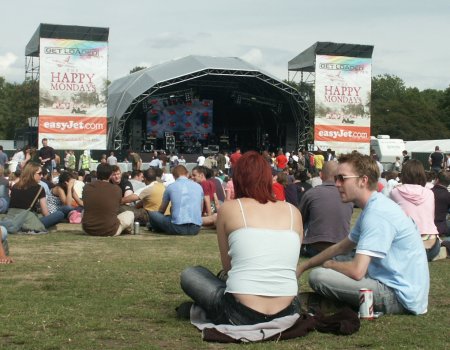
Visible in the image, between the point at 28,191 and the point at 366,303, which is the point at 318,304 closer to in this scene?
the point at 366,303

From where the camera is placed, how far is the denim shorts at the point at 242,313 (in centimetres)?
501

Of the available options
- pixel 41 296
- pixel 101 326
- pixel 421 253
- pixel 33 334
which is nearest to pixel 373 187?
pixel 421 253

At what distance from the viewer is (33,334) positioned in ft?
16.9

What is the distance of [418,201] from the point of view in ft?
31.6

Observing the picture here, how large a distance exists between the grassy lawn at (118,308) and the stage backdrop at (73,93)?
885 inches

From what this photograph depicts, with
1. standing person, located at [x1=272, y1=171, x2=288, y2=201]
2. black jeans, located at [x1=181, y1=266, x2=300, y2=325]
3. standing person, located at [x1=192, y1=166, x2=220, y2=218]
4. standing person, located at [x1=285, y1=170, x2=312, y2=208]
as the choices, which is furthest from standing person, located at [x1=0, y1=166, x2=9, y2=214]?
black jeans, located at [x1=181, y1=266, x2=300, y2=325]

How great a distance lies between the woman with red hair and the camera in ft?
16.5

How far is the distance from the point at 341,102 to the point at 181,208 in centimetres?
2435

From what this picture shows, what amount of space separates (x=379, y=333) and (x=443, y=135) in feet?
301

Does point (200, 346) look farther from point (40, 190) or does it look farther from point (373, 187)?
point (40, 190)

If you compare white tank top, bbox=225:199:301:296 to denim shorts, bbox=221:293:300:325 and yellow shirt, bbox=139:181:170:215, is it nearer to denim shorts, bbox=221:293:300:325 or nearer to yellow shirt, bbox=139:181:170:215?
denim shorts, bbox=221:293:300:325

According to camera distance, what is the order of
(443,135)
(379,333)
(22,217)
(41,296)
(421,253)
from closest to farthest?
(379,333) → (421,253) → (41,296) → (22,217) → (443,135)

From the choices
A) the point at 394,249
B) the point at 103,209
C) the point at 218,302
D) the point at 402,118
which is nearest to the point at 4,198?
the point at 103,209

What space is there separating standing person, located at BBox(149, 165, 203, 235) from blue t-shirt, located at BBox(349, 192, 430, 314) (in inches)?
Result: 282
